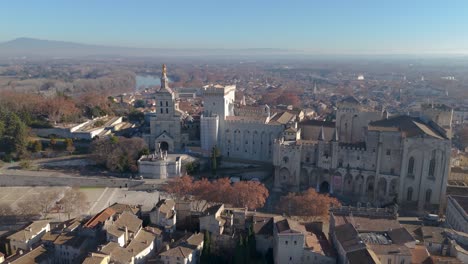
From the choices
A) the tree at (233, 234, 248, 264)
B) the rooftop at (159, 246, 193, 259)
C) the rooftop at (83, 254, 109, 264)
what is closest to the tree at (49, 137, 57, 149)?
the rooftop at (83, 254, 109, 264)

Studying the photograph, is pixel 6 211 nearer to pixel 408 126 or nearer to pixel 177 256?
pixel 177 256

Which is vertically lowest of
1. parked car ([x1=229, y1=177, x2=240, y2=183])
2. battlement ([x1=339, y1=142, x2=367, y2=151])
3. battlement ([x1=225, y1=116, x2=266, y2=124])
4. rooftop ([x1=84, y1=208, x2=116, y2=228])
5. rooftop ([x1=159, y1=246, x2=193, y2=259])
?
parked car ([x1=229, y1=177, x2=240, y2=183])

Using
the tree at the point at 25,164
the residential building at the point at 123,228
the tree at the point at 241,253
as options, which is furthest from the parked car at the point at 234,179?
the tree at the point at 25,164

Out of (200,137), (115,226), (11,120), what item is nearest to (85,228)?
(115,226)

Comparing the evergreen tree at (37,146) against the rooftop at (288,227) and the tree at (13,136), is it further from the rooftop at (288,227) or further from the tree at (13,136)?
the rooftop at (288,227)

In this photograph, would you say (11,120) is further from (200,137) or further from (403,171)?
(403,171)

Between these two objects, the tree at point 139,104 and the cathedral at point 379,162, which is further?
the tree at point 139,104

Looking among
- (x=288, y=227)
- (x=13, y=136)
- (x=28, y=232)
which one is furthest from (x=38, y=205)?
(x=288, y=227)

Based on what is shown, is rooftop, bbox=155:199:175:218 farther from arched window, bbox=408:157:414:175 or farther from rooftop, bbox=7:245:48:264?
arched window, bbox=408:157:414:175
